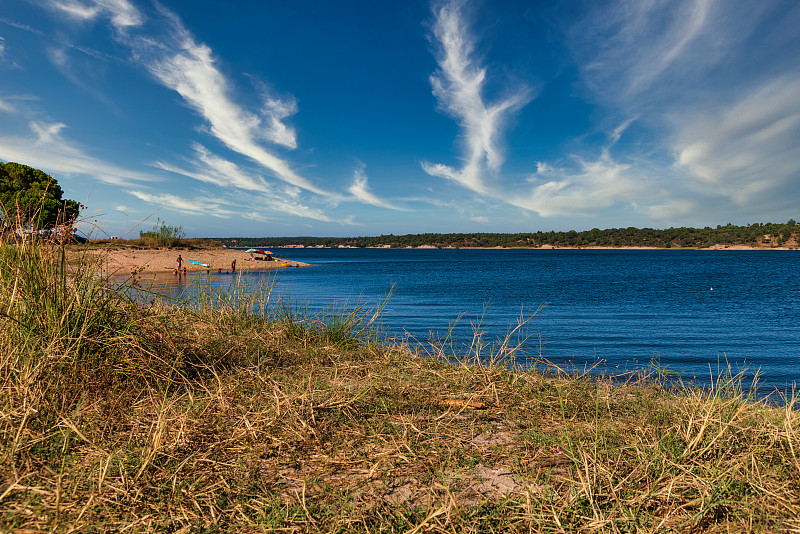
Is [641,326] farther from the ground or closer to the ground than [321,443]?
closer to the ground

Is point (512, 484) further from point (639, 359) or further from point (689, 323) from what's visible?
point (689, 323)

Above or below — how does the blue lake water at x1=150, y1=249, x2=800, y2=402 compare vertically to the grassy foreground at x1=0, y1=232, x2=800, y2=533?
below

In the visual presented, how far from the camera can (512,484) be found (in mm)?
2699

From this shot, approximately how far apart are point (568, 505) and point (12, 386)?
3988 millimetres

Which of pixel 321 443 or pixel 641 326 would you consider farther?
pixel 641 326

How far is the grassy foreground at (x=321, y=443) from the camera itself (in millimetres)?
2312

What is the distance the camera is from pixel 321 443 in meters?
3.19

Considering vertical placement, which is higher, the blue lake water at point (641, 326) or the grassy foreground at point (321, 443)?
the grassy foreground at point (321, 443)

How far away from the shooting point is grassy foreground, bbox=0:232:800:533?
2.31 meters

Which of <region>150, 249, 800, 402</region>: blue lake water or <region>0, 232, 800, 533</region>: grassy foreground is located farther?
<region>150, 249, 800, 402</region>: blue lake water

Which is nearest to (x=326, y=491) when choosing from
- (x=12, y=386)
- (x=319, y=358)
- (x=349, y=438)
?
(x=349, y=438)

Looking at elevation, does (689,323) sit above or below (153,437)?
below

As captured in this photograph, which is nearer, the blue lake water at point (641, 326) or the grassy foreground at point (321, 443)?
the grassy foreground at point (321, 443)

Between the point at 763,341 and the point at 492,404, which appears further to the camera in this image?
the point at 763,341
